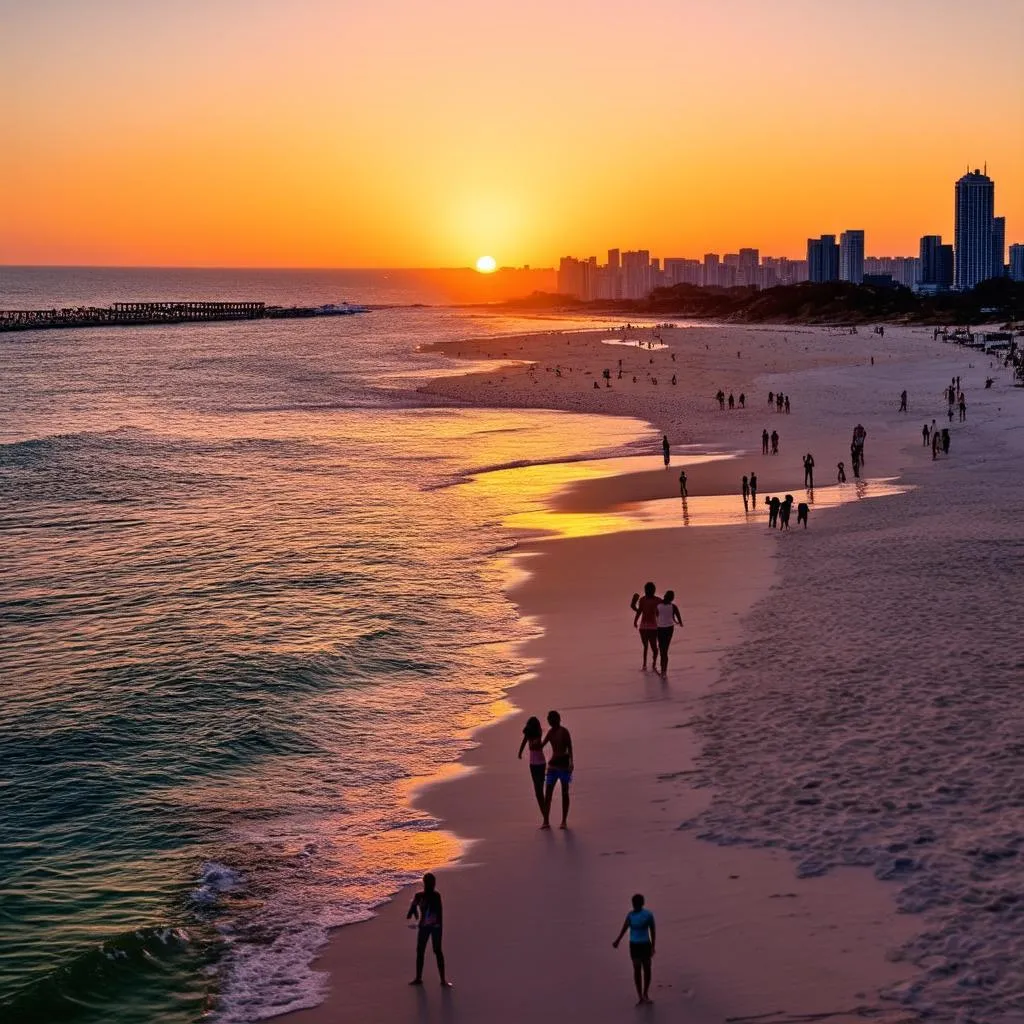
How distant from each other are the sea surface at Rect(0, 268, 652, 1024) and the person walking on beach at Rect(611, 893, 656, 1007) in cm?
326

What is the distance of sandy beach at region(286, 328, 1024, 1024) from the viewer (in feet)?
35.0

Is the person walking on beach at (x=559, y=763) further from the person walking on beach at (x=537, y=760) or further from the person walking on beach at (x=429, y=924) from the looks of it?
the person walking on beach at (x=429, y=924)

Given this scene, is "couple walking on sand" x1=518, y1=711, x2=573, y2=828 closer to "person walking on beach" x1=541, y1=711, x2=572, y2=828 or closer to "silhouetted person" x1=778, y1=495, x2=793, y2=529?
"person walking on beach" x1=541, y1=711, x2=572, y2=828

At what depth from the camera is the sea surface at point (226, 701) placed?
12.8 m

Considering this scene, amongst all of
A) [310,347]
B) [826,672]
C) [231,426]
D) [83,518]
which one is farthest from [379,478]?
[310,347]

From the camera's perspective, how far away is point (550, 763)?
14.4 meters

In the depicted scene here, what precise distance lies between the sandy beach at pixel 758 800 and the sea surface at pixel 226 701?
107cm

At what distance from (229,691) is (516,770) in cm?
692

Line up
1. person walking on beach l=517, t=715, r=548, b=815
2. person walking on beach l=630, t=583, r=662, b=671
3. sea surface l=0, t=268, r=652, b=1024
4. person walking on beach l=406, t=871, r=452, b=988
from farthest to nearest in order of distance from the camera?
person walking on beach l=630, t=583, r=662, b=671, person walking on beach l=517, t=715, r=548, b=815, sea surface l=0, t=268, r=652, b=1024, person walking on beach l=406, t=871, r=452, b=988

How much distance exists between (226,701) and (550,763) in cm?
845

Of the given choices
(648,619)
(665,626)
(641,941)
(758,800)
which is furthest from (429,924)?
(665,626)

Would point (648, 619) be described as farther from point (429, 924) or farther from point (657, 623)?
point (429, 924)

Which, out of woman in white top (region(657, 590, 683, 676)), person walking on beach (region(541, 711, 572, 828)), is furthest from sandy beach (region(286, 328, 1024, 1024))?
woman in white top (region(657, 590, 683, 676))

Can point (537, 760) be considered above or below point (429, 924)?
above
